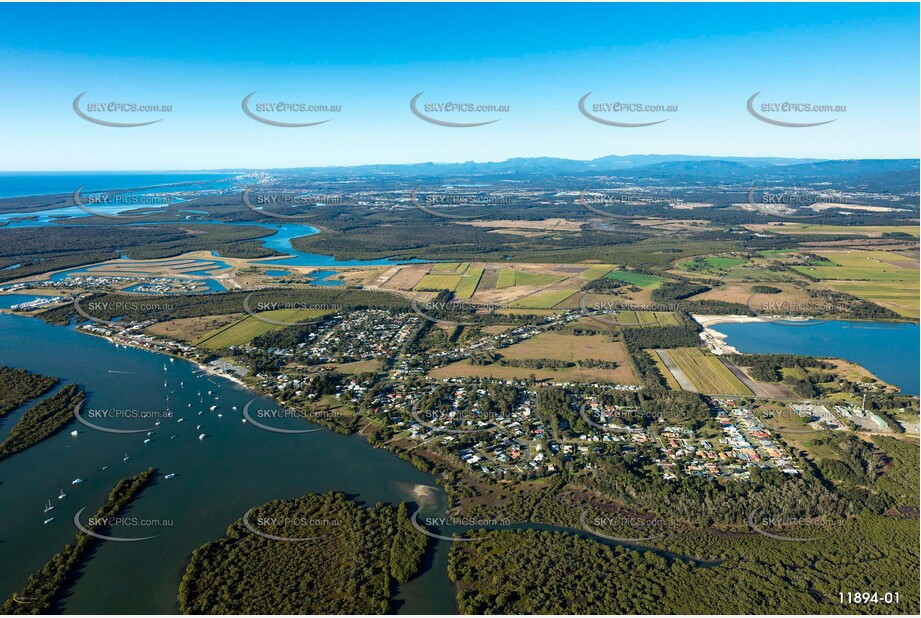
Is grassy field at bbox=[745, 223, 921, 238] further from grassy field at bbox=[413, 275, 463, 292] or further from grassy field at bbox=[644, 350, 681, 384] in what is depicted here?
grassy field at bbox=[644, 350, 681, 384]

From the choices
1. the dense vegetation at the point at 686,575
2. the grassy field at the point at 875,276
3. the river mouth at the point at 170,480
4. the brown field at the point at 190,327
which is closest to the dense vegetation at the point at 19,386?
the river mouth at the point at 170,480

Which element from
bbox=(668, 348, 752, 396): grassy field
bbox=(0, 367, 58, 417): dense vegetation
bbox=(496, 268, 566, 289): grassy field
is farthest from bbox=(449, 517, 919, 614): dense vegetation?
bbox=(496, 268, 566, 289): grassy field

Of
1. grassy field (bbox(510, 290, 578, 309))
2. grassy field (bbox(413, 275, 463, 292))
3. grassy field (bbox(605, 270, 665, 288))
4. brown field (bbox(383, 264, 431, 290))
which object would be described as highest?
brown field (bbox(383, 264, 431, 290))

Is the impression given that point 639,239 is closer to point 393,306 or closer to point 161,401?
point 393,306

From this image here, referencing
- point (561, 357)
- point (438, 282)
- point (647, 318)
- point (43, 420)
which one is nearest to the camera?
point (43, 420)

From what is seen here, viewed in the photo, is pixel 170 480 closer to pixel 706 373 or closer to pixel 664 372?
pixel 664 372

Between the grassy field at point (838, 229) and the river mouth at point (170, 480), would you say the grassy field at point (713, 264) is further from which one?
the river mouth at point (170, 480)

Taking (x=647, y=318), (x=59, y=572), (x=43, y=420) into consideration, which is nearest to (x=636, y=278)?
(x=647, y=318)
